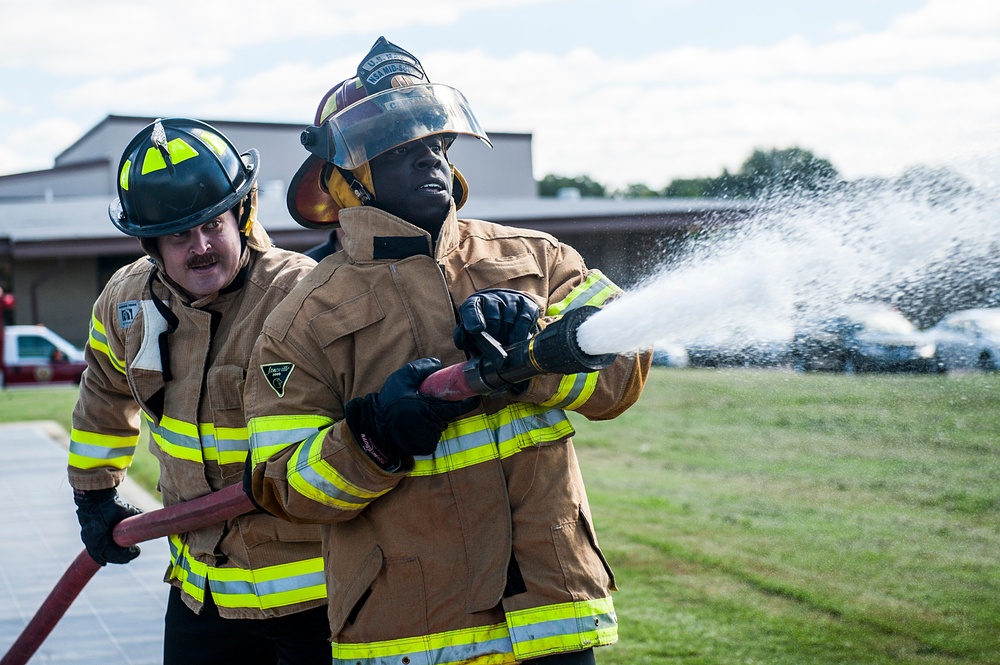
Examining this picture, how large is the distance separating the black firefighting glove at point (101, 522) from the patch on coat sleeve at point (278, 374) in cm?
148

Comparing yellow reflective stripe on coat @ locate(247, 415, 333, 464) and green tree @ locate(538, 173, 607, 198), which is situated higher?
green tree @ locate(538, 173, 607, 198)

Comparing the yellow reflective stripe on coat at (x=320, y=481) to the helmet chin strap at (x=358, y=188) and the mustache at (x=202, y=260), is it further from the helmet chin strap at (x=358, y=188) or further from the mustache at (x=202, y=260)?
the mustache at (x=202, y=260)

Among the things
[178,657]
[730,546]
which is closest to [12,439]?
[730,546]

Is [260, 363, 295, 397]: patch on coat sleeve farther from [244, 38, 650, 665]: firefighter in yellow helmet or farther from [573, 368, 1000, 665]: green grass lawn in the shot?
[573, 368, 1000, 665]: green grass lawn

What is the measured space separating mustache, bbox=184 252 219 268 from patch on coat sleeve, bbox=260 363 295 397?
0.81 m

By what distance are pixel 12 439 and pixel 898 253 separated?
11353mm

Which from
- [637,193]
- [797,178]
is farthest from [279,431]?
[637,193]

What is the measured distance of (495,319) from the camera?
2.15 meters

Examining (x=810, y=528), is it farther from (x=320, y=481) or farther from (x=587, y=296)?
(x=320, y=481)

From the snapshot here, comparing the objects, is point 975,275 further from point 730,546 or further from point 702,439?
point 702,439

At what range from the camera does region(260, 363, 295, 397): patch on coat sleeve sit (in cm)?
232

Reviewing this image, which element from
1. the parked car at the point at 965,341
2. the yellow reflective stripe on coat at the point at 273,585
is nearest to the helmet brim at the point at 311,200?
the yellow reflective stripe on coat at the point at 273,585

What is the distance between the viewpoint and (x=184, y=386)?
10.0 feet

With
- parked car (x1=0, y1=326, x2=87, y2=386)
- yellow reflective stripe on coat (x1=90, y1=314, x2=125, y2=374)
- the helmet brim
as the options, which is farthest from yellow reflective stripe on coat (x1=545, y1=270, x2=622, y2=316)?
parked car (x1=0, y1=326, x2=87, y2=386)
